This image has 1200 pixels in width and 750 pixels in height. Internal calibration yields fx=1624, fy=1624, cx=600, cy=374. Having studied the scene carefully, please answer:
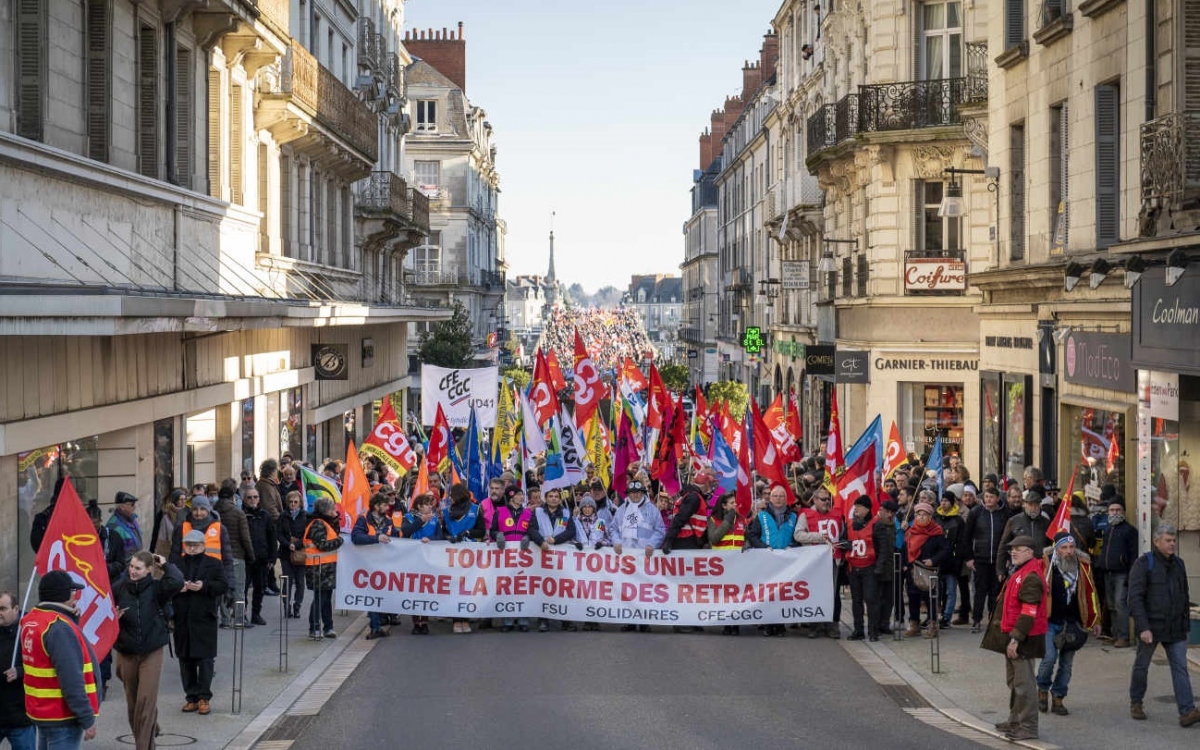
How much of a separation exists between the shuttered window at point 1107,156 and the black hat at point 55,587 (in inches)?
532

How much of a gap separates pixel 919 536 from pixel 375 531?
582cm

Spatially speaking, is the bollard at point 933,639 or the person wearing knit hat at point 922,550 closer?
the bollard at point 933,639

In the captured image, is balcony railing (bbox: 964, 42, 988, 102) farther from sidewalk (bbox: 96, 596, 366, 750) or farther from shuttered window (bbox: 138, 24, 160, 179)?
sidewalk (bbox: 96, 596, 366, 750)

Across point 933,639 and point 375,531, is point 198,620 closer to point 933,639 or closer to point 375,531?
point 375,531

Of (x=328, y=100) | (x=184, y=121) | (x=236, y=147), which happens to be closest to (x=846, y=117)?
(x=328, y=100)

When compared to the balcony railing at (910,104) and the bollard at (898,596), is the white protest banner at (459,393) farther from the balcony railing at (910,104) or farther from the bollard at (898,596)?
the bollard at (898,596)

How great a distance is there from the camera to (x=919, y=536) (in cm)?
1731

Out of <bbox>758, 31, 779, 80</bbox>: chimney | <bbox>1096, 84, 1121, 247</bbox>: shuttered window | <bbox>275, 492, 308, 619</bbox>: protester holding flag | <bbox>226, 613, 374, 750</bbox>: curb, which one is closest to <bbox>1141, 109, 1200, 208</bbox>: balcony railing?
<bbox>1096, 84, 1121, 247</bbox>: shuttered window

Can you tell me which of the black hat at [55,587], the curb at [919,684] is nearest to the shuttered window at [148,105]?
the curb at [919,684]

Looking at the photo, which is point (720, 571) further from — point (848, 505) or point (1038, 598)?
point (1038, 598)

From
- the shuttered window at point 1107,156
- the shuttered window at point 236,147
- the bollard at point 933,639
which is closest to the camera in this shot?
the bollard at point 933,639

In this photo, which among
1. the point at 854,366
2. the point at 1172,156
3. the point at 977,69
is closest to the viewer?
the point at 1172,156

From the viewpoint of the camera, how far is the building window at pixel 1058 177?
21.1 m

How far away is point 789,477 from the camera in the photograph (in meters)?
26.1
